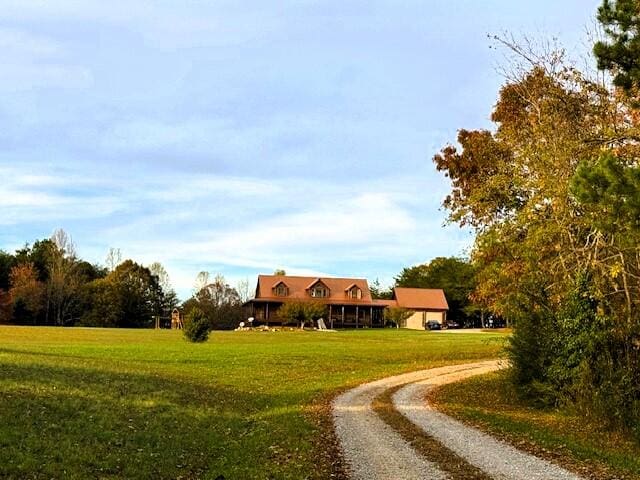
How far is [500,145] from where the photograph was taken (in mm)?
21656

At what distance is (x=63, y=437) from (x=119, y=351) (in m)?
21.9

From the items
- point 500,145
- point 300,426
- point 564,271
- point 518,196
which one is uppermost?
point 500,145

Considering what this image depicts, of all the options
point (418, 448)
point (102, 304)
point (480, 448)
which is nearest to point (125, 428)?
point (418, 448)

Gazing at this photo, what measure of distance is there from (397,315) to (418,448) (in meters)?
Result: 72.0

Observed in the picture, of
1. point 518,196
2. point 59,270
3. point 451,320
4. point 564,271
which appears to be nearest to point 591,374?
point 564,271

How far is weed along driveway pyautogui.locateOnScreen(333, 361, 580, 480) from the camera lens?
9.61 m

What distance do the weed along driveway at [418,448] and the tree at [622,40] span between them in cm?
631

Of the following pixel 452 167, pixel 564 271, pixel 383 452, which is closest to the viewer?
pixel 383 452

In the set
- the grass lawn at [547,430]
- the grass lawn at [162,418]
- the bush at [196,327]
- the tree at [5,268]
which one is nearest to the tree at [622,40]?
the grass lawn at [547,430]

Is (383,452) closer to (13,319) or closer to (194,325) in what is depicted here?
(194,325)

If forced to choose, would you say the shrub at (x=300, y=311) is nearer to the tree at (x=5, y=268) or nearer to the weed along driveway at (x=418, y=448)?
the tree at (x=5, y=268)

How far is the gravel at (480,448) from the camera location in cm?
966

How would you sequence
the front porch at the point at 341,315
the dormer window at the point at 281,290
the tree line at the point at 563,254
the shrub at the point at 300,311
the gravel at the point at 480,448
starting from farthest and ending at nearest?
the dormer window at the point at 281,290, the front porch at the point at 341,315, the shrub at the point at 300,311, the tree line at the point at 563,254, the gravel at the point at 480,448

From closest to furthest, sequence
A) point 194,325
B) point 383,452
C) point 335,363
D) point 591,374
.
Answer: point 383,452 → point 591,374 → point 335,363 → point 194,325
